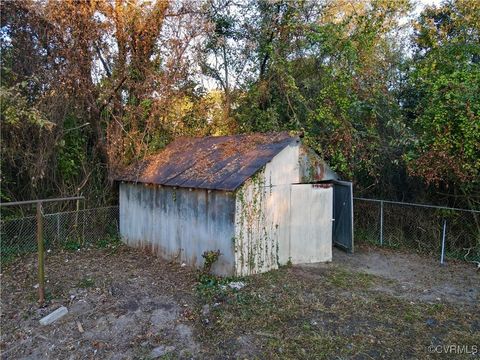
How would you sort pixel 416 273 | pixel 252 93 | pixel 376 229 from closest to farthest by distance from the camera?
pixel 416 273 < pixel 376 229 < pixel 252 93

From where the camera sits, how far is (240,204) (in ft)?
22.4

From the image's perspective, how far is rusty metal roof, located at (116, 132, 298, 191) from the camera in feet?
23.1

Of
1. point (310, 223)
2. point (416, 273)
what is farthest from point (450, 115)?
point (310, 223)

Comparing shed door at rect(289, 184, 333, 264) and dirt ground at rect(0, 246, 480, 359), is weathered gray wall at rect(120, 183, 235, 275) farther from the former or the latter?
shed door at rect(289, 184, 333, 264)

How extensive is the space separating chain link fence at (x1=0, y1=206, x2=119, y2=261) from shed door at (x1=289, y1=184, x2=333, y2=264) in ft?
17.6

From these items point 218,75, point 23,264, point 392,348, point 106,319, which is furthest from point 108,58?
point 392,348

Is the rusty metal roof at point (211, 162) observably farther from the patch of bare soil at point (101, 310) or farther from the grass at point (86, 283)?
the grass at point (86, 283)

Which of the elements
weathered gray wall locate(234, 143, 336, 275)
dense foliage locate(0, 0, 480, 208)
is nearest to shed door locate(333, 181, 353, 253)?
dense foliage locate(0, 0, 480, 208)

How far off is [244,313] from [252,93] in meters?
8.65

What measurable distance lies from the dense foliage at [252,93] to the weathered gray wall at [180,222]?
59.0 inches

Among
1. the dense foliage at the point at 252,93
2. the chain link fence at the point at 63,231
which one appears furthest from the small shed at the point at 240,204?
the dense foliage at the point at 252,93

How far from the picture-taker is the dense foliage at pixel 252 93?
846cm

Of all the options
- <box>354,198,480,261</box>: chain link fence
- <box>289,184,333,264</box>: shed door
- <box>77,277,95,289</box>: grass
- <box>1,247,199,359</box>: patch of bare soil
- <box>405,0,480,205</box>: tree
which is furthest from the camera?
<box>354,198,480,261</box>: chain link fence

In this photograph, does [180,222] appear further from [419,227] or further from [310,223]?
[419,227]
